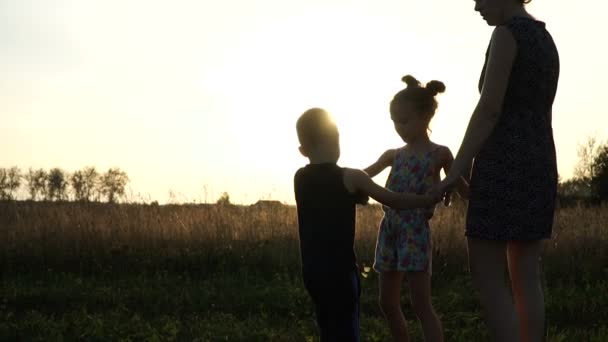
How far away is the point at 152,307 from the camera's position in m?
8.16

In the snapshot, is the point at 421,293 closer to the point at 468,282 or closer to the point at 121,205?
the point at 468,282

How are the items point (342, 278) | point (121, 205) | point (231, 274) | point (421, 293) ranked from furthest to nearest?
point (121, 205)
point (231, 274)
point (421, 293)
point (342, 278)

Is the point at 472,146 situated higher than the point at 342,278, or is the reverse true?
the point at 472,146

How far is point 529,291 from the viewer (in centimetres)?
378

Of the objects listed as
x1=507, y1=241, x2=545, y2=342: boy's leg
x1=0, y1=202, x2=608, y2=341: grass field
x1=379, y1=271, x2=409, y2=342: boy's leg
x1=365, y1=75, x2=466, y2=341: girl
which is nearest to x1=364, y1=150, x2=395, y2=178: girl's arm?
x1=365, y1=75, x2=466, y2=341: girl

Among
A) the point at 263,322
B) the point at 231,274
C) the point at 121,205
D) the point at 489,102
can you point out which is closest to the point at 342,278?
the point at 489,102

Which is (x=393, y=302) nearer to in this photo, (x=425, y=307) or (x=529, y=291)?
(x=425, y=307)

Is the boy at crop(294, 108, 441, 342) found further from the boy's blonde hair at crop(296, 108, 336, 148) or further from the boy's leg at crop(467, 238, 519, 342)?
the boy's leg at crop(467, 238, 519, 342)

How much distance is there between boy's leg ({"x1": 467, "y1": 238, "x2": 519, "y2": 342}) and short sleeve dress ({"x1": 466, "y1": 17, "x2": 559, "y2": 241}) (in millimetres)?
80

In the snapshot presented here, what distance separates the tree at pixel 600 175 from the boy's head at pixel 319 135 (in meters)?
39.9

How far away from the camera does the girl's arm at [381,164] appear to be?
5.15 m

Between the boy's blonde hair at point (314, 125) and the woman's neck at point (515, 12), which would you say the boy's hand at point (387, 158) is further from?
the woman's neck at point (515, 12)

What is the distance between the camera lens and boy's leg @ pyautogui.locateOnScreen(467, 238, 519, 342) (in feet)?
12.5

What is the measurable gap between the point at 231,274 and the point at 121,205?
4.71 meters
